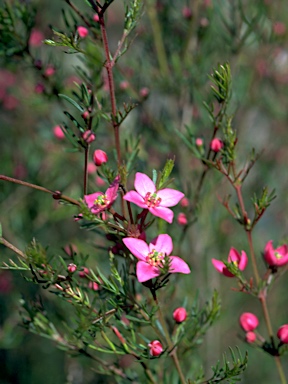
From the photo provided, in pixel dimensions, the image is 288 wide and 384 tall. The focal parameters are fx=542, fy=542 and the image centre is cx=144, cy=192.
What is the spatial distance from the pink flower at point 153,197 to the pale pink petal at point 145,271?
0.20 feet

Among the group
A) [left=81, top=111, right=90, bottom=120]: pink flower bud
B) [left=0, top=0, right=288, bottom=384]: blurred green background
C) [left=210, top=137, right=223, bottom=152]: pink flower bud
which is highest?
[left=210, top=137, right=223, bottom=152]: pink flower bud

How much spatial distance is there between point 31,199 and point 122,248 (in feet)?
2.87

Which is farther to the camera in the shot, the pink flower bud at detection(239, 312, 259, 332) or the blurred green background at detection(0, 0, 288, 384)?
the blurred green background at detection(0, 0, 288, 384)

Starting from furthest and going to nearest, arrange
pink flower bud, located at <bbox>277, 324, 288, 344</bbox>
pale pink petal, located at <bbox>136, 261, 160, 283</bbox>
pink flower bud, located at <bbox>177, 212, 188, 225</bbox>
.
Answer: pink flower bud, located at <bbox>177, 212, 188, 225</bbox> → pink flower bud, located at <bbox>277, 324, 288, 344</bbox> → pale pink petal, located at <bbox>136, 261, 160, 283</bbox>

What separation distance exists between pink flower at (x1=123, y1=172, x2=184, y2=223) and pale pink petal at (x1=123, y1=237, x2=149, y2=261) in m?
0.04

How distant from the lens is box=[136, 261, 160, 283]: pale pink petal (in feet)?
2.10

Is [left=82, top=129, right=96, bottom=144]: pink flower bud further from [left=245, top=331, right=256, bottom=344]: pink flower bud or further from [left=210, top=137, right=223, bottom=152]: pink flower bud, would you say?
[left=245, top=331, right=256, bottom=344]: pink flower bud

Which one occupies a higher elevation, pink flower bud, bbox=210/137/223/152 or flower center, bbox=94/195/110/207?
pink flower bud, bbox=210/137/223/152

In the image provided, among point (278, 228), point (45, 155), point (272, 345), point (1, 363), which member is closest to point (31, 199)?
point (45, 155)

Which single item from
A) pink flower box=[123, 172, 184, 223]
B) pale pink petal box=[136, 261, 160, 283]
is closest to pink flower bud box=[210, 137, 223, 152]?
pink flower box=[123, 172, 184, 223]

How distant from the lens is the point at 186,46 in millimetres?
1419

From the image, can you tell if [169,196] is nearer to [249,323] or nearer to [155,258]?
[155,258]

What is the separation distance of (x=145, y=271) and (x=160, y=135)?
0.90 meters

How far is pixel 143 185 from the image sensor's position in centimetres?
71
